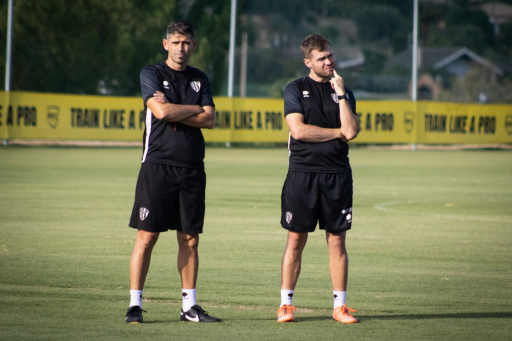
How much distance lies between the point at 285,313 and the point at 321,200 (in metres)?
0.86

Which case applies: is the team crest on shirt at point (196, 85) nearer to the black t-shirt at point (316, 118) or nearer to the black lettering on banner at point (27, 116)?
the black t-shirt at point (316, 118)

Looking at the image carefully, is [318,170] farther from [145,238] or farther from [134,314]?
[134,314]

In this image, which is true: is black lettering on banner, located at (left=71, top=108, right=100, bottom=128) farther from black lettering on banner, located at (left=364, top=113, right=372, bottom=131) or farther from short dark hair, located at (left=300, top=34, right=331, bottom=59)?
short dark hair, located at (left=300, top=34, right=331, bottom=59)

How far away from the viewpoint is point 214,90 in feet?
122

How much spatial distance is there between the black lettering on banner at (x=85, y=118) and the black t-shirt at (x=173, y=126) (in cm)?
2132

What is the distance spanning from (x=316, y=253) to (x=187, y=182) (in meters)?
3.53

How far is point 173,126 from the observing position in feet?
19.1

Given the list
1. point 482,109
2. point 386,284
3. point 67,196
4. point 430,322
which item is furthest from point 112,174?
point 482,109

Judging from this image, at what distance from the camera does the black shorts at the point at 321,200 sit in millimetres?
5844

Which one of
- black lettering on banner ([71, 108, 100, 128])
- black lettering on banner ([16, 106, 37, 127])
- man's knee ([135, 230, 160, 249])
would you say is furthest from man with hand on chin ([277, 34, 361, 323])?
black lettering on banner ([71, 108, 100, 128])

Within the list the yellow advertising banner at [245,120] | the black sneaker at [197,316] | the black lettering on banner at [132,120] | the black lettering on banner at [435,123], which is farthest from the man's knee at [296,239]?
the black lettering on banner at [435,123]

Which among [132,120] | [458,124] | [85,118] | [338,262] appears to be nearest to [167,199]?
[338,262]

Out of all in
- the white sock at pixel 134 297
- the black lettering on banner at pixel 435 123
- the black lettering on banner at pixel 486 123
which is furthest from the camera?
the black lettering on banner at pixel 486 123

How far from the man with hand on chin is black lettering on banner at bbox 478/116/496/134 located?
26310 mm
